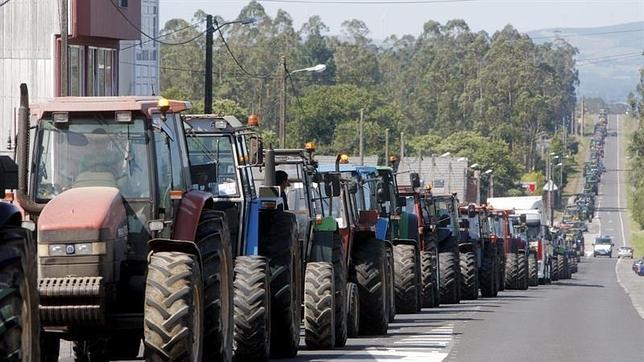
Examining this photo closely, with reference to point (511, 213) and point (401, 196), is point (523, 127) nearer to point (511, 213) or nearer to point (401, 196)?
point (511, 213)

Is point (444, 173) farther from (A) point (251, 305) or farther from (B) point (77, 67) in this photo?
(A) point (251, 305)

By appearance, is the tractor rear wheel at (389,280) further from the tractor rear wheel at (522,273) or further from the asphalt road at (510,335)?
the tractor rear wheel at (522,273)

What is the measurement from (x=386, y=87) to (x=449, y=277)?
140m

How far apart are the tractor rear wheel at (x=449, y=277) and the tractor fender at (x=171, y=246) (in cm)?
2135

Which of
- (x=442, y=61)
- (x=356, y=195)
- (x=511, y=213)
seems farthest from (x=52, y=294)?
(x=442, y=61)

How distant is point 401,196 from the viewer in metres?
32.7

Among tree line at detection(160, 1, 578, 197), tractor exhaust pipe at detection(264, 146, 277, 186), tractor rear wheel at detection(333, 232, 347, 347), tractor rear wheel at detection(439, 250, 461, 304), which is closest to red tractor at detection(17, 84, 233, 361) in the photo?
tractor exhaust pipe at detection(264, 146, 277, 186)

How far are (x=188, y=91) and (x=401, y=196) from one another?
10157 cm

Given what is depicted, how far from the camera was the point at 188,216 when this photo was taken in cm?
1381

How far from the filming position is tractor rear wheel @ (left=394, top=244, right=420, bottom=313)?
28.2 meters

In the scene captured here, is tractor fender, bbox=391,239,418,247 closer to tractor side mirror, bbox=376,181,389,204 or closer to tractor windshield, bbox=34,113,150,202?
tractor side mirror, bbox=376,181,389,204

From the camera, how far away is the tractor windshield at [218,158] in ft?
56.8

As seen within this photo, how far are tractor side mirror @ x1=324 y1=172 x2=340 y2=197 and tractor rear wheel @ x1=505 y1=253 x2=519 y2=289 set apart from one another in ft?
86.1

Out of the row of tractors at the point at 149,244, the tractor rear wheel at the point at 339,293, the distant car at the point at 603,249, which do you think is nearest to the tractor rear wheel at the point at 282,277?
the row of tractors at the point at 149,244
